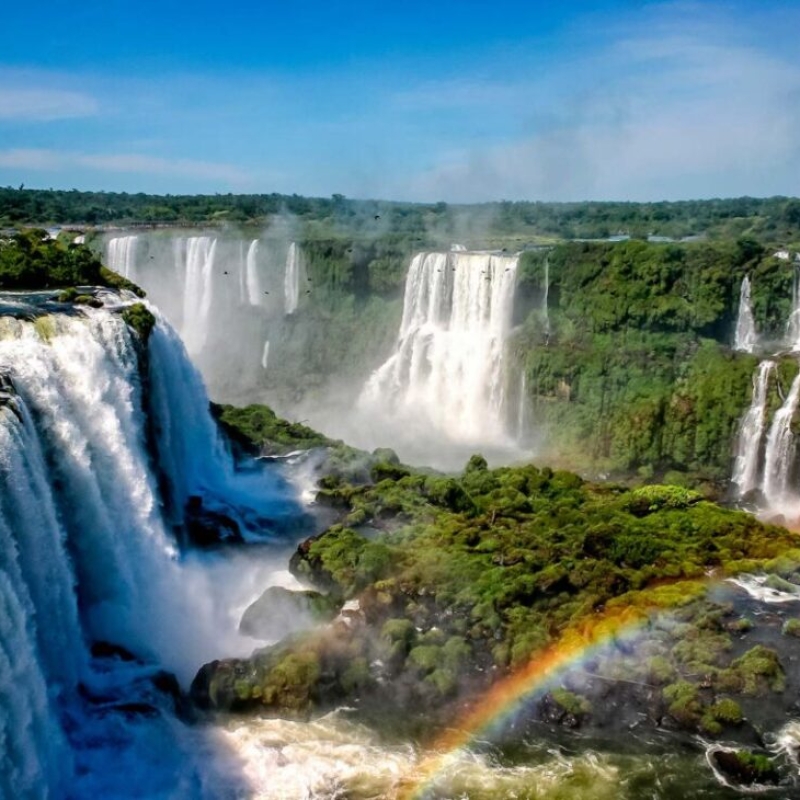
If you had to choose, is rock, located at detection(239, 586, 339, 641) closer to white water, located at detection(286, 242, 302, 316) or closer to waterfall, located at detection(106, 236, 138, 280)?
white water, located at detection(286, 242, 302, 316)

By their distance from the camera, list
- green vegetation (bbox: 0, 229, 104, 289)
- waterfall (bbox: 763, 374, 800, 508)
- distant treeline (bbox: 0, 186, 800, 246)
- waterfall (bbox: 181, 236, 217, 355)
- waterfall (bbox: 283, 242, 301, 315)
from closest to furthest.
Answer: green vegetation (bbox: 0, 229, 104, 289) → waterfall (bbox: 763, 374, 800, 508) → waterfall (bbox: 283, 242, 301, 315) → waterfall (bbox: 181, 236, 217, 355) → distant treeline (bbox: 0, 186, 800, 246)

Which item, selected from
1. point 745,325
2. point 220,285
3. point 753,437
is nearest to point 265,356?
point 220,285

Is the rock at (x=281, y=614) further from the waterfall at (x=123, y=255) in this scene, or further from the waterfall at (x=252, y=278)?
the waterfall at (x=123, y=255)

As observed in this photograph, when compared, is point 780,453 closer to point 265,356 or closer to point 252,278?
point 265,356

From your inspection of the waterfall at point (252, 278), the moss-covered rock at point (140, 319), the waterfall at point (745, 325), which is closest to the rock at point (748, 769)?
the moss-covered rock at point (140, 319)

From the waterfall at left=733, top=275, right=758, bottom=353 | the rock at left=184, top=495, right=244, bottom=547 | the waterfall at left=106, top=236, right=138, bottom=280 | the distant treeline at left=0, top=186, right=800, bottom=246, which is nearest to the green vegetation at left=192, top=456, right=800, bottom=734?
the rock at left=184, top=495, right=244, bottom=547

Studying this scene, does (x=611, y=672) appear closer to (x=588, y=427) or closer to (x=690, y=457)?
(x=690, y=457)

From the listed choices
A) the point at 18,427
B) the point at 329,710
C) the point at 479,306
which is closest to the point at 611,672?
the point at 329,710
